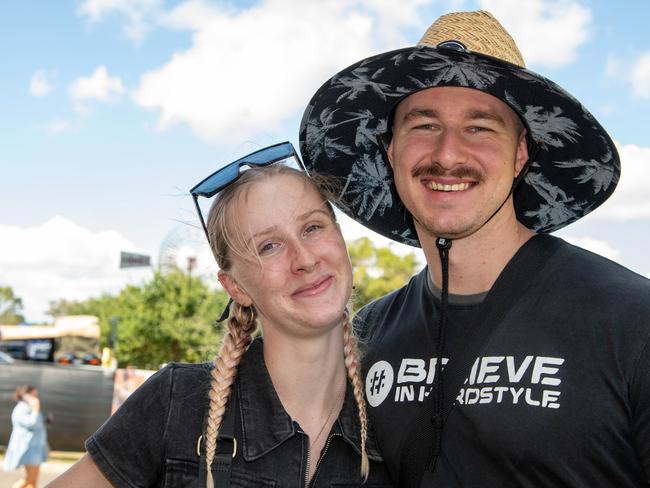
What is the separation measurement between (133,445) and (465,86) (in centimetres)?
180

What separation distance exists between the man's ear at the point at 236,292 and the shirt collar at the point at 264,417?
19cm

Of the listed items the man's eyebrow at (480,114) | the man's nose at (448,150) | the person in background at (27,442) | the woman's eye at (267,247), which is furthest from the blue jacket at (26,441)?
the man's eyebrow at (480,114)

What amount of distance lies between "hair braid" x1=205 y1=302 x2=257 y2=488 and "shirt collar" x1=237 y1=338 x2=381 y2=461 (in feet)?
0.19

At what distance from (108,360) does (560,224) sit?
2335 cm

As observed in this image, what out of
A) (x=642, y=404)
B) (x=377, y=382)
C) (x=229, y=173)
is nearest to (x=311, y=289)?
(x=377, y=382)

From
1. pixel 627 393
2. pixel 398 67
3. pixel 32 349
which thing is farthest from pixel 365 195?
pixel 32 349

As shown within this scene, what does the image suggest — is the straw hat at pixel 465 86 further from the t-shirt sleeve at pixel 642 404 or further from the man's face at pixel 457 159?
the t-shirt sleeve at pixel 642 404

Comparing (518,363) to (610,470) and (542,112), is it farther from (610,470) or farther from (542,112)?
(542,112)

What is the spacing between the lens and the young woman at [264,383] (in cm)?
266

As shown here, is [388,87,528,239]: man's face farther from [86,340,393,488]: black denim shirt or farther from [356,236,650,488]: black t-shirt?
[86,340,393,488]: black denim shirt

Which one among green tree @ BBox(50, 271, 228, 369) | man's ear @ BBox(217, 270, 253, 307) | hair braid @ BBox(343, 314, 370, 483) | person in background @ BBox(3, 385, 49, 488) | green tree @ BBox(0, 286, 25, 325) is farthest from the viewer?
green tree @ BBox(0, 286, 25, 325)

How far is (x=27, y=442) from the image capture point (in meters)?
11.8

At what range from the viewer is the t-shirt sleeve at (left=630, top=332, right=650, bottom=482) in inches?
90.7

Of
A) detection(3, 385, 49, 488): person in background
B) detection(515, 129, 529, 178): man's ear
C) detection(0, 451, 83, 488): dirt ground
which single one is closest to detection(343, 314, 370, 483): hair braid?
detection(515, 129, 529, 178): man's ear
